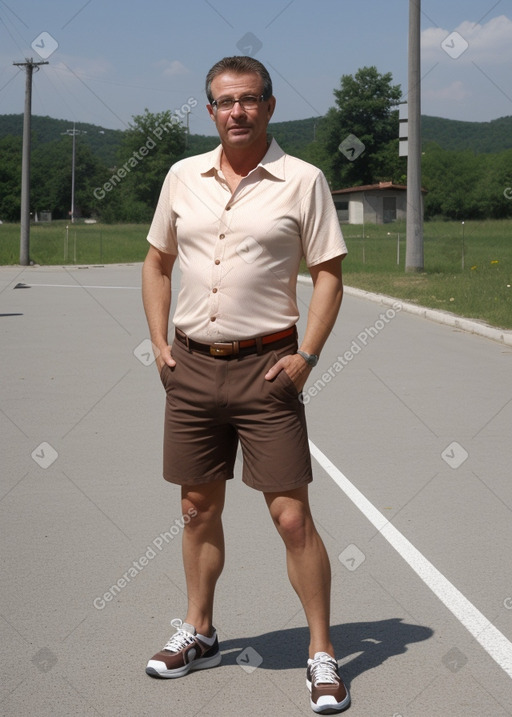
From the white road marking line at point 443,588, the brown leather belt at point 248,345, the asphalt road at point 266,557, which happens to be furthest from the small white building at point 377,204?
the brown leather belt at point 248,345

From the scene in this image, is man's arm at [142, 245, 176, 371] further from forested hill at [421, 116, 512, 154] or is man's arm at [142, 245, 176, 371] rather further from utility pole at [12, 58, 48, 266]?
forested hill at [421, 116, 512, 154]

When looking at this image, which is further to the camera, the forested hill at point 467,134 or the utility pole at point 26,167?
the forested hill at point 467,134

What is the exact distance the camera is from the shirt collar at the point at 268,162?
3812 millimetres

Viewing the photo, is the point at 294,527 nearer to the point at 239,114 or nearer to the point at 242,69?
the point at 239,114

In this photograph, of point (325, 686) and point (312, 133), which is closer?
point (325, 686)

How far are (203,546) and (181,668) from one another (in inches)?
17.8

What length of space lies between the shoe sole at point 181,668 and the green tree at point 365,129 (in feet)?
366

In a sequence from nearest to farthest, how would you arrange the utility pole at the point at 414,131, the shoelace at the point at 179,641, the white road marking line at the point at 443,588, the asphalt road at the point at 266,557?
the asphalt road at the point at 266,557 → the shoelace at the point at 179,641 → the white road marking line at the point at 443,588 → the utility pole at the point at 414,131

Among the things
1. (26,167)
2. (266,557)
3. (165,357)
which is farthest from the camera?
(26,167)

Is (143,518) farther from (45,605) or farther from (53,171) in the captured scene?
(53,171)

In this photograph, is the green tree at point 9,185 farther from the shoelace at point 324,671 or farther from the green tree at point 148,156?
the shoelace at point 324,671

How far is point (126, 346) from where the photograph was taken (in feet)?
47.5

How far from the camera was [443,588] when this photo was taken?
4.96 metres

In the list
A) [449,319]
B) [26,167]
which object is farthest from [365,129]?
[449,319]
